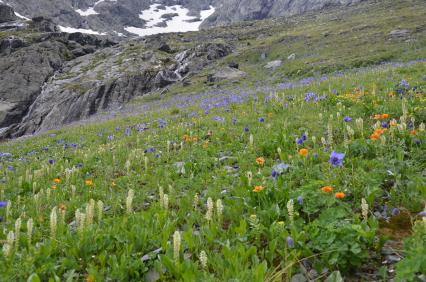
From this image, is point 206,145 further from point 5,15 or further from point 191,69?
point 5,15

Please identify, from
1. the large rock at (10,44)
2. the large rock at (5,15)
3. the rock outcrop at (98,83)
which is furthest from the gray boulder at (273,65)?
the large rock at (5,15)

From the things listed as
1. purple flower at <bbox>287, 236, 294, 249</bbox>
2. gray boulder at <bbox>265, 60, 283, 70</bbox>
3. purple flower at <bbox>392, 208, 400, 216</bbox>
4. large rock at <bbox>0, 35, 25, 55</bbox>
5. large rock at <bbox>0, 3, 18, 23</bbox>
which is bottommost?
purple flower at <bbox>392, 208, 400, 216</bbox>

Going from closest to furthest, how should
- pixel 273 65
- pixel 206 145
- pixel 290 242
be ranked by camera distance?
pixel 290 242 → pixel 206 145 → pixel 273 65

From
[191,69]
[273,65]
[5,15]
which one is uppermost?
[5,15]

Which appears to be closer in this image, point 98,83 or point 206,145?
point 206,145

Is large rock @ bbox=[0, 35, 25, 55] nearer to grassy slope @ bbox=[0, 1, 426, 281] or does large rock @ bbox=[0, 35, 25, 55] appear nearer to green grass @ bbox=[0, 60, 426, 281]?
grassy slope @ bbox=[0, 1, 426, 281]

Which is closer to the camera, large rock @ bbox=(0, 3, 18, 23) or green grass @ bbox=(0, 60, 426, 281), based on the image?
green grass @ bbox=(0, 60, 426, 281)

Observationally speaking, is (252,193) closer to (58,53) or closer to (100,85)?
(100,85)

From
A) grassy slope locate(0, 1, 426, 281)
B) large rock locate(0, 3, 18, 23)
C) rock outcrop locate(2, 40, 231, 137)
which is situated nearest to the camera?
grassy slope locate(0, 1, 426, 281)

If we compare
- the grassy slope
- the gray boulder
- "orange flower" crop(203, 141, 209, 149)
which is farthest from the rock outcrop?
the grassy slope

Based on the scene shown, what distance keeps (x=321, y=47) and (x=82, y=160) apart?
49.2m

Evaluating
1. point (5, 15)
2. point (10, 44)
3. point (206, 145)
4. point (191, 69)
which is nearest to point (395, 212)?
point (206, 145)

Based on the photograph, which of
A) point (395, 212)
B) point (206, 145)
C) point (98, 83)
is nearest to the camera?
point (395, 212)

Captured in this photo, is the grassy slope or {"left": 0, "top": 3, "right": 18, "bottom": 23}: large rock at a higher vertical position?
{"left": 0, "top": 3, "right": 18, "bottom": 23}: large rock
